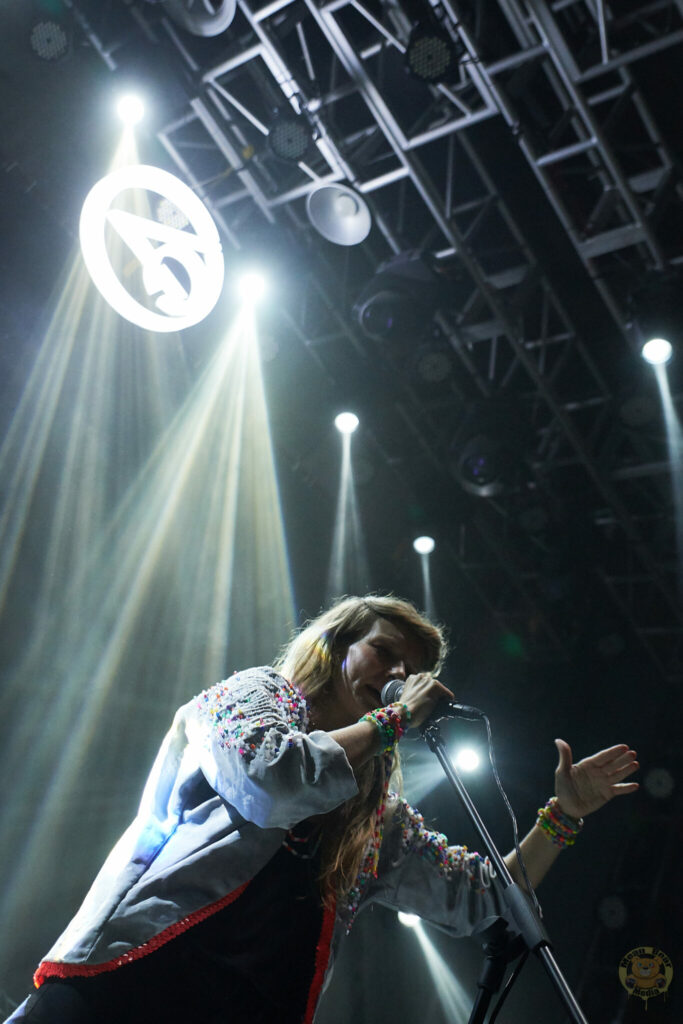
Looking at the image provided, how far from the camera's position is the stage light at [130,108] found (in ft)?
15.2

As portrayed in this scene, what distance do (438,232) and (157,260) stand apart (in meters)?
2.25

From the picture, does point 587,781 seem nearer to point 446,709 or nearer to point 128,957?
point 446,709

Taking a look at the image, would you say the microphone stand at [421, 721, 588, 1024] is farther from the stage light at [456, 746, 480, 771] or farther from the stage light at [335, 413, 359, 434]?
the stage light at [335, 413, 359, 434]

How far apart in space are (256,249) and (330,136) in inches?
36.9

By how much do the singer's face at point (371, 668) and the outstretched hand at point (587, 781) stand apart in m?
0.46

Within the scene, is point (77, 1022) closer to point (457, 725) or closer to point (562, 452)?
point (457, 725)

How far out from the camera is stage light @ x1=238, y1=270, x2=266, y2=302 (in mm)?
5395

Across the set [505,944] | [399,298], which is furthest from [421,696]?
[399,298]

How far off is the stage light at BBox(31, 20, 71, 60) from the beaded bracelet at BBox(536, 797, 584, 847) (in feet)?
15.5

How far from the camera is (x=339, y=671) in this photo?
182 centimetres

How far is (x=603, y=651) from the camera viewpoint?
26.4 ft

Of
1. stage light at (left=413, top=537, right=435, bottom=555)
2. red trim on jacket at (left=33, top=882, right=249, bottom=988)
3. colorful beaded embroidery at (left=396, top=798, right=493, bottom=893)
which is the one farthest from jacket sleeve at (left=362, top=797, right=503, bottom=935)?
stage light at (left=413, top=537, right=435, bottom=555)

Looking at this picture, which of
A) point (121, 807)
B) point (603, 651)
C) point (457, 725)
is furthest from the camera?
point (603, 651)

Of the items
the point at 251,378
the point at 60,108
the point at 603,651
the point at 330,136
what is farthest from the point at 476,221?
the point at 603,651
